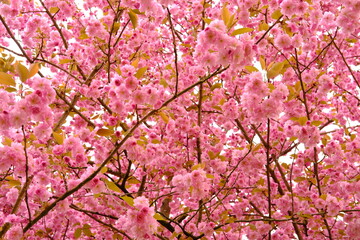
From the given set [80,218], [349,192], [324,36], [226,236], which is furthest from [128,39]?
[349,192]

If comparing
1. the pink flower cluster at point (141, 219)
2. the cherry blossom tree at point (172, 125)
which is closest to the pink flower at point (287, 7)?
the cherry blossom tree at point (172, 125)

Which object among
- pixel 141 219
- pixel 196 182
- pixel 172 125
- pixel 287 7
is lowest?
pixel 141 219

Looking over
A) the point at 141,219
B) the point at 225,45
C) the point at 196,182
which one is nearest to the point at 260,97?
the point at 225,45

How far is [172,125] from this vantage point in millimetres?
4367

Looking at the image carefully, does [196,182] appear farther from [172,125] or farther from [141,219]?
[172,125]

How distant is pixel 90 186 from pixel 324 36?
4.44m

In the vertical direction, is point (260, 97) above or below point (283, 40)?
below

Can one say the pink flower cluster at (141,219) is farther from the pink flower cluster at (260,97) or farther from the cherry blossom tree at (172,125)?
the pink flower cluster at (260,97)

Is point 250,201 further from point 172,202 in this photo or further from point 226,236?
point 172,202

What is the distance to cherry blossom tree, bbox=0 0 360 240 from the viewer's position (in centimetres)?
276

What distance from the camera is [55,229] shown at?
458 centimetres

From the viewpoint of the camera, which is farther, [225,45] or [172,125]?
[172,125]

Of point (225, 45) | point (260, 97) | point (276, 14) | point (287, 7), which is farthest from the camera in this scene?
point (276, 14)

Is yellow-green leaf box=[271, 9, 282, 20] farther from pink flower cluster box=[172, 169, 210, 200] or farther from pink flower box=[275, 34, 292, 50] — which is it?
pink flower cluster box=[172, 169, 210, 200]
